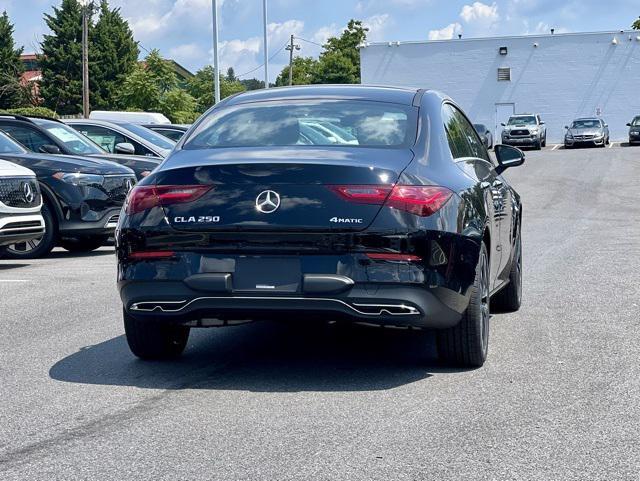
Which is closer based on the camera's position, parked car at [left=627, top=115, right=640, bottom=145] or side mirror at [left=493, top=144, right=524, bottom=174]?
side mirror at [left=493, top=144, right=524, bottom=174]

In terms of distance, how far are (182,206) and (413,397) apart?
5.02 feet

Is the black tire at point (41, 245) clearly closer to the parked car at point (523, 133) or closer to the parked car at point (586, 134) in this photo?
the parked car at point (523, 133)

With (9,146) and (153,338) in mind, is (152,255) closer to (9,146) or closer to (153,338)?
(153,338)

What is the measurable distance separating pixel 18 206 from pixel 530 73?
60.1m

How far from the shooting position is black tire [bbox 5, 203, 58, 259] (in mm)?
14031

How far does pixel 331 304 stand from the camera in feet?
19.1

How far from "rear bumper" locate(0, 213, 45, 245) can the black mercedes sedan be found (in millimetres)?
6216

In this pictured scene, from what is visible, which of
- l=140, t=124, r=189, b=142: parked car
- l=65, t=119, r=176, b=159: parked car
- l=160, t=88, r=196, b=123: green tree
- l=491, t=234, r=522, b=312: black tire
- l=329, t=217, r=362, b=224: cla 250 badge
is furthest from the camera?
l=160, t=88, r=196, b=123: green tree

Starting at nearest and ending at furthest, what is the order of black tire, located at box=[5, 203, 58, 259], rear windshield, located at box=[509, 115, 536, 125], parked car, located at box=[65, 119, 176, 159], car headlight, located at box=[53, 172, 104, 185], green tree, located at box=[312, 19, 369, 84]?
black tire, located at box=[5, 203, 58, 259]
car headlight, located at box=[53, 172, 104, 185]
parked car, located at box=[65, 119, 176, 159]
rear windshield, located at box=[509, 115, 536, 125]
green tree, located at box=[312, 19, 369, 84]

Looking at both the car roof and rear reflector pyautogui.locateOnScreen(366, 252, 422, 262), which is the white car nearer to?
the car roof

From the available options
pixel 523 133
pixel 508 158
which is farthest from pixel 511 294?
pixel 523 133

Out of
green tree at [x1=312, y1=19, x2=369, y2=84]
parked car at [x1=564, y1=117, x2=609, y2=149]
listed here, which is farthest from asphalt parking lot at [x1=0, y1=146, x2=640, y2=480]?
green tree at [x1=312, y1=19, x2=369, y2=84]

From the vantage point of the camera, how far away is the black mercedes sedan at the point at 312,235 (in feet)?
19.0

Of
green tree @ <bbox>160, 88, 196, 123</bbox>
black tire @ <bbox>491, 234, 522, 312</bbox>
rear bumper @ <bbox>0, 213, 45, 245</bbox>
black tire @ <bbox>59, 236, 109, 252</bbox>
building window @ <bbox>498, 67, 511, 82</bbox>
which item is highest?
building window @ <bbox>498, 67, 511, 82</bbox>
